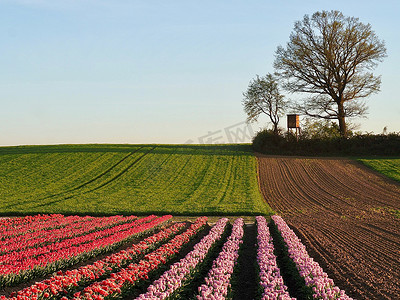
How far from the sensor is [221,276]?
32.1ft

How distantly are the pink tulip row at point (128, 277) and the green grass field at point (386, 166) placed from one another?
3138cm

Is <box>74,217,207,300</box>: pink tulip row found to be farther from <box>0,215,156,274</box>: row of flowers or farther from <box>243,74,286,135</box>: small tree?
<box>243,74,286,135</box>: small tree

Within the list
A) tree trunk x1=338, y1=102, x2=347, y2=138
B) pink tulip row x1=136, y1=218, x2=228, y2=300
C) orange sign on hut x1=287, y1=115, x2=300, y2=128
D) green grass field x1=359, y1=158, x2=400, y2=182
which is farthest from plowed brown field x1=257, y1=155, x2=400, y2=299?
tree trunk x1=338, y1=102, x2=347, y2=138

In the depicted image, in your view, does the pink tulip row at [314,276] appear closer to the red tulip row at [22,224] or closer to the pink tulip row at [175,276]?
the pink tulip row at [175,276]

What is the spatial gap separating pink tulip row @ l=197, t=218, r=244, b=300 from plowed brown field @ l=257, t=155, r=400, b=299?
2797mm

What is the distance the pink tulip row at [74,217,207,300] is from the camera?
336 inches

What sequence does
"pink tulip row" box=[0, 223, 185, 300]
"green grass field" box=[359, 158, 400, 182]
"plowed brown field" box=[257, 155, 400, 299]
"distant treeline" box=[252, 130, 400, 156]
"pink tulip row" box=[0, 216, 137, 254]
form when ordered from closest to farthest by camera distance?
1. "pink tulip row" box=[0, 223, 185, 300]
2. "plowed brown field" box=[257, 155, 400, 299]
3. "pink tulip row" box=[0, 216, 137, 254]
4. "green grass field" box=[359, 158, 400, 182]
5. "distant treeline" box=[252, 130, 400, 156]

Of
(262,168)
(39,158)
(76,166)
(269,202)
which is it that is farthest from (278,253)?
Answer: (39,158)

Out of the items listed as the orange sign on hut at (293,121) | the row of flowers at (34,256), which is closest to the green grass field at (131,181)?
the orange sign on hut at (293,121)

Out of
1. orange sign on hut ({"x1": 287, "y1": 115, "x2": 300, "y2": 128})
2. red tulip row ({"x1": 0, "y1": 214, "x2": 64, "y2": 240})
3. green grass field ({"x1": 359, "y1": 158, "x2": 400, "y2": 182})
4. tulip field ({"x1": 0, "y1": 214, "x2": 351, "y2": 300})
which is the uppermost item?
orange sign on hut ({"x1": 287, "y1": 115, "x2": 300, "y2": 128})

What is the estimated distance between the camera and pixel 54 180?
140ft

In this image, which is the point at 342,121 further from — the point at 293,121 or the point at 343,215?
the point at 343,215

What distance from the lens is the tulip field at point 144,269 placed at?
346 inches

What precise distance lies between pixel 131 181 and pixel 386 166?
26.4m
